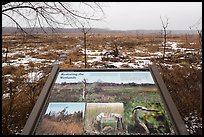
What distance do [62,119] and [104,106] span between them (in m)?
0.43

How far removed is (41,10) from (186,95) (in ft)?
12.7

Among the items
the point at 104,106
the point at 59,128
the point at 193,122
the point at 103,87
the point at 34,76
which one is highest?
the point at 103,87

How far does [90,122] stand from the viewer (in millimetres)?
2117

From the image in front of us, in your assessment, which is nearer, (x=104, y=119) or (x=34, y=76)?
(x=104, y=119)

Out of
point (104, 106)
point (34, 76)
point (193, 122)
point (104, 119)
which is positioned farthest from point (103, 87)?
point (34, 76)

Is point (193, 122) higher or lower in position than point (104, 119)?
lower

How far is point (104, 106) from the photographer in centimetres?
Answer: 228

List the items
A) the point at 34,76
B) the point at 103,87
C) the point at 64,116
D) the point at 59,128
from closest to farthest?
the point at 59,128
the point at 64,116
the point at 103,87
the point at 34,76

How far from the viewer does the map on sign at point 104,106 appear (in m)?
2.05

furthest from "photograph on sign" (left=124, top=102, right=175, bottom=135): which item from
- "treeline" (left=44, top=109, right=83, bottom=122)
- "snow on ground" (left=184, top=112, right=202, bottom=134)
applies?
"snow on ground" (left=184, top=112, right=202, bottom=134)

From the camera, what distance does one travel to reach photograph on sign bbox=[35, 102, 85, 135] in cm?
204

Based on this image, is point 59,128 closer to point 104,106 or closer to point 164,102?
point 104,106

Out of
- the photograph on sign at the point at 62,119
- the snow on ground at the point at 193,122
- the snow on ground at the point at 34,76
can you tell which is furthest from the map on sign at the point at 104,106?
the snow on ground at the point at 34,76

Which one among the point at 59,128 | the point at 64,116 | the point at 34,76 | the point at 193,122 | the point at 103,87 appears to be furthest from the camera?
the point at 34,76
